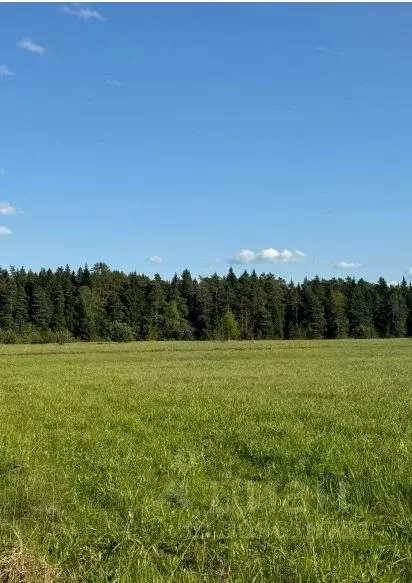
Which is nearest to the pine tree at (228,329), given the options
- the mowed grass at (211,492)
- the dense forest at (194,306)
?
the dense forest at (194,306)

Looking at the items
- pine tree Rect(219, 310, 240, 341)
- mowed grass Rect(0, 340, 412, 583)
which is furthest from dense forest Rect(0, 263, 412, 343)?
mowed grass Rect(0, 340, 412, 583)

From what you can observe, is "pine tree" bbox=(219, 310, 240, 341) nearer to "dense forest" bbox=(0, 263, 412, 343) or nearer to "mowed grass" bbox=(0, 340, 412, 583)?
"dense forest" bbox=(0, 263, 412, 343)

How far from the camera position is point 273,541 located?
684 cm

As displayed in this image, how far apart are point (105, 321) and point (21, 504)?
444 ft

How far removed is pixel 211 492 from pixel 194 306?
15369 cm

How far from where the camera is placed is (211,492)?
8.97 m

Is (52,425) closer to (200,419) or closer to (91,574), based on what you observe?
(200,419)

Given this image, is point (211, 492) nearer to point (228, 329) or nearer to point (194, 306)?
point (228, 329)

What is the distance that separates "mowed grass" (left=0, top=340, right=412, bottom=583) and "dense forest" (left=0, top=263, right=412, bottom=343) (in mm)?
125704

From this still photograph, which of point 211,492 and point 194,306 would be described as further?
point 194,306

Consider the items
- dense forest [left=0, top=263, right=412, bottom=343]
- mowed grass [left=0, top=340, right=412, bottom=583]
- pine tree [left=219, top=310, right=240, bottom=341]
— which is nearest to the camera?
mowed grass [left=0, top=340, right=412, bottom=583]

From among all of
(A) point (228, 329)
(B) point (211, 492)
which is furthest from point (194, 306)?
(B) point (211, 492)

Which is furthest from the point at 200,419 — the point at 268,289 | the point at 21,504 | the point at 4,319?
the point at 268,289

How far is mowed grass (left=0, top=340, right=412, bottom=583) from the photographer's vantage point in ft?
20.7
